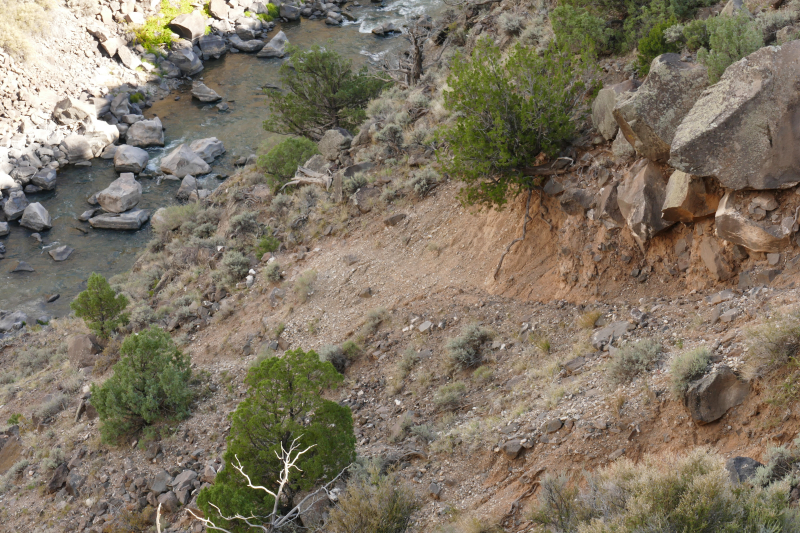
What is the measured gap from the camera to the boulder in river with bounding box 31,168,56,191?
2389 centimetres

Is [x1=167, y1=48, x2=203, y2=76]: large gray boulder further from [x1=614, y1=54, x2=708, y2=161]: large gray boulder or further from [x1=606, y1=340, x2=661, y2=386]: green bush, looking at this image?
[x1=606, y1=340, x2=661, y2=386]: green bush

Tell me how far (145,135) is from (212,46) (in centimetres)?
921

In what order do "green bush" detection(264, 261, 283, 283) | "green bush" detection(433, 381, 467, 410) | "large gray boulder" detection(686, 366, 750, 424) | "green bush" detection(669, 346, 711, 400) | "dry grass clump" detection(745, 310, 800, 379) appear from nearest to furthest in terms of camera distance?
"dry grass clump" detection(745, 310, 800, 379) < "large gray boulder" detection(686, 366, 750, 424) < "green bush" detection(669, 346, 711, 400) < "green bush" detection(433, 381, 467, 410) < "green bush" detection(264, 261, 283, 283)

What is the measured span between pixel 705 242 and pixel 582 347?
210 cm

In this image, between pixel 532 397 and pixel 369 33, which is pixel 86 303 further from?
pixel 369 33

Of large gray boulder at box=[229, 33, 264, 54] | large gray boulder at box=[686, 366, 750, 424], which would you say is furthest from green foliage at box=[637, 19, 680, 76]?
large gray boulder at box=[229, 33, 264, 54]

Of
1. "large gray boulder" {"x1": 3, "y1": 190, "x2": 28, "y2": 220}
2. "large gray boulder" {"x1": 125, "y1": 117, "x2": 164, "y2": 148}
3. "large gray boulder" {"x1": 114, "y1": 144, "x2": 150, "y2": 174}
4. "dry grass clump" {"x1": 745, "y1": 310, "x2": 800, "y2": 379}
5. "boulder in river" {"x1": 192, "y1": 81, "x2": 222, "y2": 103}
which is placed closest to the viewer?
"dry grass clump" {"x1": 745, "y1": 310, "x2": 800, "y2": 379}

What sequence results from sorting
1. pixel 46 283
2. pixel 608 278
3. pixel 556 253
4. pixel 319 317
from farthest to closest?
1. pixel 46 283
2. pixel 319 317
3. pixel 556 253
4. pixel 608 278

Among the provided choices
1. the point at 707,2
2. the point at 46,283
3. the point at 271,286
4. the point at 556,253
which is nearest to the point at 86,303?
the point at 271,286

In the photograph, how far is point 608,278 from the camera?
8516mm

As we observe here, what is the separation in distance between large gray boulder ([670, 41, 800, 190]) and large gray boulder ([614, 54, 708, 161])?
1.98 ft

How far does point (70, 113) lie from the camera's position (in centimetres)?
2620

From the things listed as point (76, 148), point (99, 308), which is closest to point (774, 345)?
point (99, 308)

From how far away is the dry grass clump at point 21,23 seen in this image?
26.7 metres
